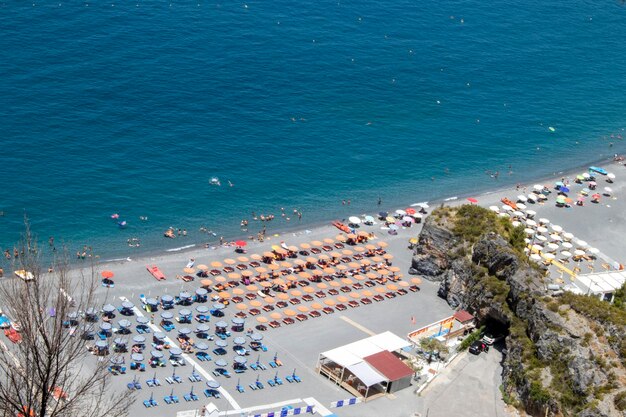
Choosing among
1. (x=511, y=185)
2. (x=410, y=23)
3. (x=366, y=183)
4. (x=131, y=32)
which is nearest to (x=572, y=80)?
(x=410, y=23)

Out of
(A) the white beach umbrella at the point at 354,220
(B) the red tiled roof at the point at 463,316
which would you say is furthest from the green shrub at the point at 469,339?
(A) the white beach umbrella at the point at 354,220

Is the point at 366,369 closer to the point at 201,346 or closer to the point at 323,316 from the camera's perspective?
the point at 323,316

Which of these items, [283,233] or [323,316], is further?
[283,233]

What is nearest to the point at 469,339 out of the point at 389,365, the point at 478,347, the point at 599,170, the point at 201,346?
the point at 478,347

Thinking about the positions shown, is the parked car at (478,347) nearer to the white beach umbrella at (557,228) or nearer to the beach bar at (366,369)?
the beach bar at (366,369)

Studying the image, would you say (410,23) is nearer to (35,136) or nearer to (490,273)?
(35,136)

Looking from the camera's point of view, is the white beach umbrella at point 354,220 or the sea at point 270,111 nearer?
the white beach umbrella at point 354,220
